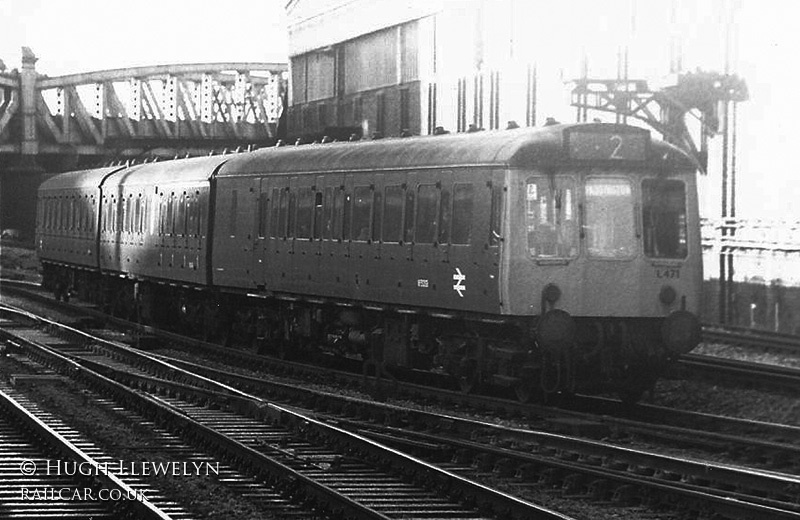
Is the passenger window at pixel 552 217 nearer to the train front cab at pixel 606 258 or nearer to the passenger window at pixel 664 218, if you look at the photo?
the train front cab at pixel 606 258

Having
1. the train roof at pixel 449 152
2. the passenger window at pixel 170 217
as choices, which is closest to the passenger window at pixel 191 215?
the passenger window at pixel 170 217

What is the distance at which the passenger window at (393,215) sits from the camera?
64.6 ft

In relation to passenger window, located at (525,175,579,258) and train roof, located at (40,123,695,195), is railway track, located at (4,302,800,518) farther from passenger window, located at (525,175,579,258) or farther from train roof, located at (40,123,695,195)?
train roof, located at (40,123,695,195)

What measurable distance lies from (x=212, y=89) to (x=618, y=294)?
51.4 meters

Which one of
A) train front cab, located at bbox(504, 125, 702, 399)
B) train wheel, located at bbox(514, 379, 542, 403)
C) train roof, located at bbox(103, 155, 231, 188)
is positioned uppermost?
train roof, located at bbox(103, 155, 231, 188)

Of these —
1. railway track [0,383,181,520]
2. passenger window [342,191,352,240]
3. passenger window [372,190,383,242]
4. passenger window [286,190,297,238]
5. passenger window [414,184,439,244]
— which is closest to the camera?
railway track [0,383,181,520]

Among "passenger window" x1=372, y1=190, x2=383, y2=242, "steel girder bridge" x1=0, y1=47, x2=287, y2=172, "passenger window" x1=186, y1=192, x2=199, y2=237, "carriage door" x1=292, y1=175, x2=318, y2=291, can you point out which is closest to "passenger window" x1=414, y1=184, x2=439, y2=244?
"passenger window" x1=372, y1=190, x2=383, y2=242

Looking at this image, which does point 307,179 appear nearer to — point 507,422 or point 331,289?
point 331,289

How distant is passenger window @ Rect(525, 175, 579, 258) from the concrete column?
46862 millimetres

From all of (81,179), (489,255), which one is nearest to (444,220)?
(489,255)

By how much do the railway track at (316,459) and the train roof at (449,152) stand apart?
354cm

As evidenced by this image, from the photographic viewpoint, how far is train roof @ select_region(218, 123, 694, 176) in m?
17.2

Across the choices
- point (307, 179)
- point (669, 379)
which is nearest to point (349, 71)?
point (307, 179)

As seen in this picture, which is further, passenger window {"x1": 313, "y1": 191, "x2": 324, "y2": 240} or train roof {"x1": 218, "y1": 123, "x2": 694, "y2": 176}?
passenger window {"x1": 313, "y1": 191, "x2": 324, "y2": 240}
